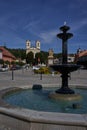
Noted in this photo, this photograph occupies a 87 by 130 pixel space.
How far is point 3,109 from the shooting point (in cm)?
591

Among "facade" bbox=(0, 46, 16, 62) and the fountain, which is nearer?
the fountain

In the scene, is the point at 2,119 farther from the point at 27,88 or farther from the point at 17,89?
the point at 27,88

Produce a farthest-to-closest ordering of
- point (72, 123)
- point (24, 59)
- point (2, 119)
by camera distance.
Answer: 1. point (24, 59)
2. point (2, 119)
3. point (72, 123)

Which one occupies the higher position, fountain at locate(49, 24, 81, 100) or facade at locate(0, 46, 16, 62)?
facade at locate(0, 46, 16, 62)

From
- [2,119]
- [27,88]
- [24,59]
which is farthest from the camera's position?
[24,59]

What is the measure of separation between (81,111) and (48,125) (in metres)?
2.43

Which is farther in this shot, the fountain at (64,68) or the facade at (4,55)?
the facade at (4,55)

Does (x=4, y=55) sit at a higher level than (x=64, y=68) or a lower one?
higher

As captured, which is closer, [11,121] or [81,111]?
[11,121]

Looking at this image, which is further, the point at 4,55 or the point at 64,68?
the point at 4,55

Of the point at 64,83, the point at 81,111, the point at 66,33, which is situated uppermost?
the point at 66,33

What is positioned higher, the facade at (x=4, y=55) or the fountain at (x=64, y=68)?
the facade at (x=4, y=55)

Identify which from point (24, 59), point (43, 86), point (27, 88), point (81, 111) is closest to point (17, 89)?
point (27, 88)

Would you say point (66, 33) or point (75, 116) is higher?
point (66, 33)
